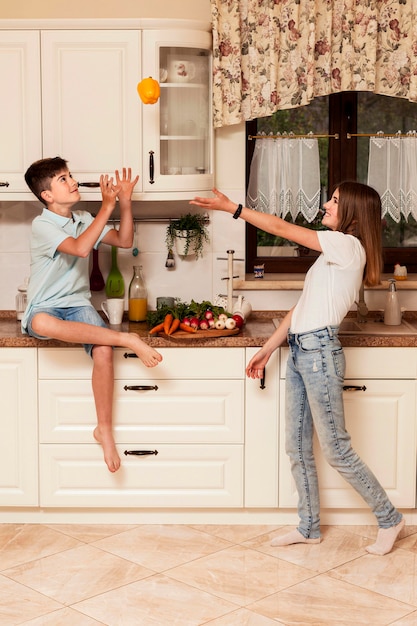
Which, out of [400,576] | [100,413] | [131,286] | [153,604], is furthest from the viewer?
[131,286]

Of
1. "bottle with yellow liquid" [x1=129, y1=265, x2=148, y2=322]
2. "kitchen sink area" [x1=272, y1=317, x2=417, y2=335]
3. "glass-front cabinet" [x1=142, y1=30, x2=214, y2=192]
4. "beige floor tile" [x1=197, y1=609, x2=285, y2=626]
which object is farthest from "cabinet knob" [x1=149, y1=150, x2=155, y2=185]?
"beige floor tile" [x1=197, y1=609, x2=285, y2=626]

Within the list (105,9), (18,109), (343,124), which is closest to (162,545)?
(18,109)

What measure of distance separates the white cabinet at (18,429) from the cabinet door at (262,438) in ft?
2.75

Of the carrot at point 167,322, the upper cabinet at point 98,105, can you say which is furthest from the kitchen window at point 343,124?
the carrot at point 167,322

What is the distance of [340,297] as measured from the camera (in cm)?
339

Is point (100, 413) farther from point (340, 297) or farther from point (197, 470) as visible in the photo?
point (340, 297)

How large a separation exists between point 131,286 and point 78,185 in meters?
0.52

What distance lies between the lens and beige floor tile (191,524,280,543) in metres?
3.73

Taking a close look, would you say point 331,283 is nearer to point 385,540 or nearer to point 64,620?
point 385,540

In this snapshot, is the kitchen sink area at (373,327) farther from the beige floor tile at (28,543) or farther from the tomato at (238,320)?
the beige floor tile at (28,543)

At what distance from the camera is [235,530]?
381 cm

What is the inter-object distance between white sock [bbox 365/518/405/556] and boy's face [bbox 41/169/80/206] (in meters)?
1.71

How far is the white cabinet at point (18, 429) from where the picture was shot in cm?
374

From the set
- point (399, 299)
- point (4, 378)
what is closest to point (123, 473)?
point (4, 378)
